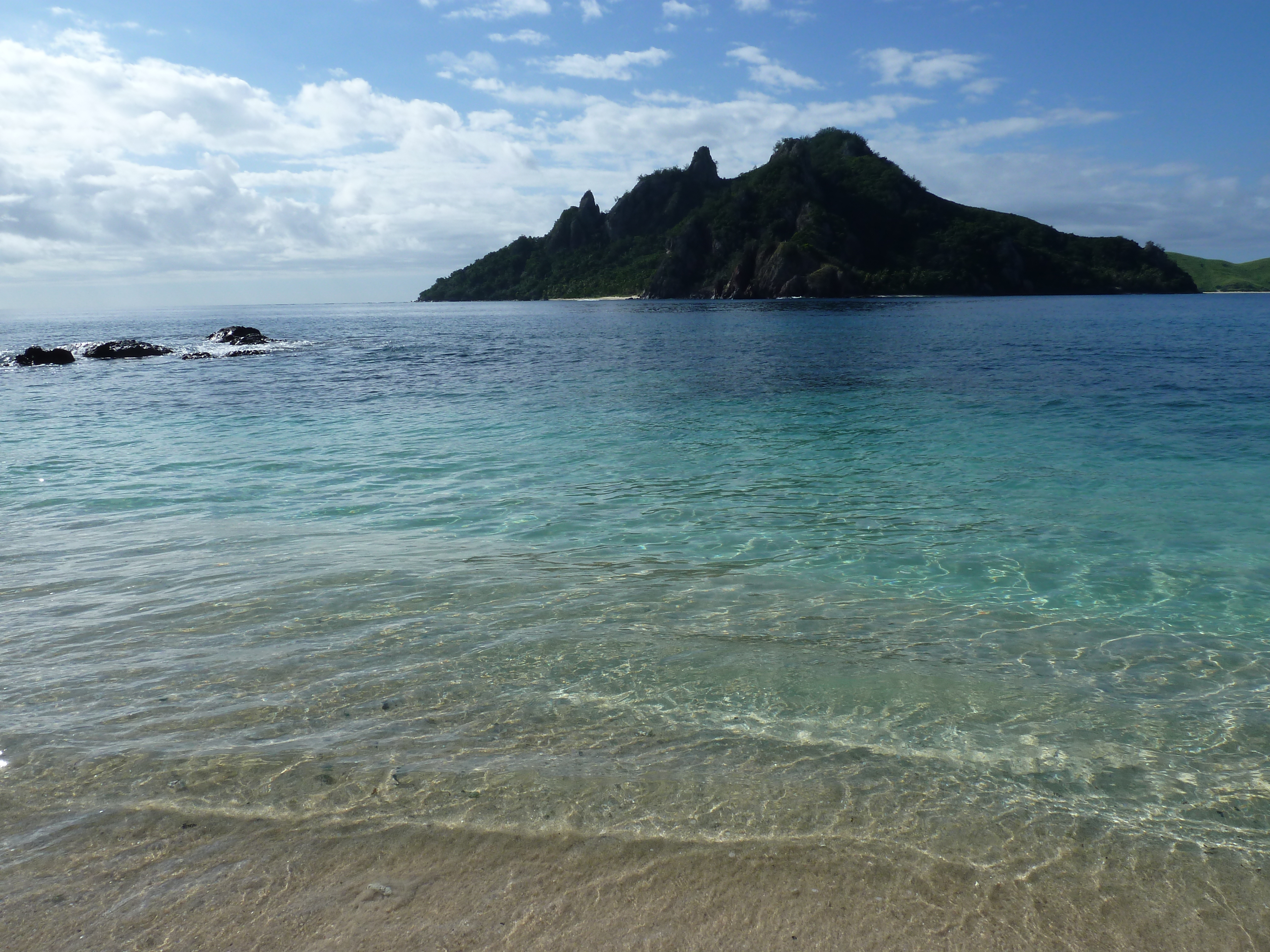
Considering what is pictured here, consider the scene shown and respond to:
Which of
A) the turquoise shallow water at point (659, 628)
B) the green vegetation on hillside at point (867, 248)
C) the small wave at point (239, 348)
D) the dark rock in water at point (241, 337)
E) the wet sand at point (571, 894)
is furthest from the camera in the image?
the green vegetation on hillside at point (867, 248)

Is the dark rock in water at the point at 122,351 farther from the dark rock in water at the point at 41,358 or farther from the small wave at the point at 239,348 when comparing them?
the dark rock in water at the point at 41,358

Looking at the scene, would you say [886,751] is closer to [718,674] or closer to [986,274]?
[718,674]

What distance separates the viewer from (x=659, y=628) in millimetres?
7152

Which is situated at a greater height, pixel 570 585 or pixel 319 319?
pixel 319 319

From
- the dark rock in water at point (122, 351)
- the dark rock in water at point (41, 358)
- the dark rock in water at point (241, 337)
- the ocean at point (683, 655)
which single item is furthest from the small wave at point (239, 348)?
the ocean at point (683, 655)

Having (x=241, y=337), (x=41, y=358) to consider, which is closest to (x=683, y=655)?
(x=41, y=358)

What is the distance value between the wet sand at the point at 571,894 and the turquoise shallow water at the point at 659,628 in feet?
0.67

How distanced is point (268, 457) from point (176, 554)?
770 cm

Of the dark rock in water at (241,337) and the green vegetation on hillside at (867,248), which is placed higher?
the green vegetation on hillside at (867,248)

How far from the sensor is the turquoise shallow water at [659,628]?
4.57 metres

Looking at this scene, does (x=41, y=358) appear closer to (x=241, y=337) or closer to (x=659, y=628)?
(x=241, y=337)

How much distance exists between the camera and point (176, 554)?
30.8 feet

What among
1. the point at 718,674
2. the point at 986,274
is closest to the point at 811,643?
the point at 718,674

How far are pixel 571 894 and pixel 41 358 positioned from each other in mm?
53170
